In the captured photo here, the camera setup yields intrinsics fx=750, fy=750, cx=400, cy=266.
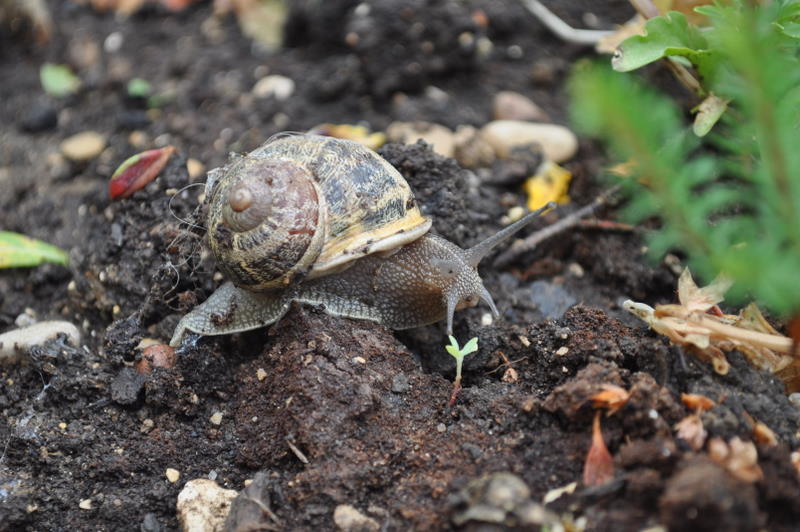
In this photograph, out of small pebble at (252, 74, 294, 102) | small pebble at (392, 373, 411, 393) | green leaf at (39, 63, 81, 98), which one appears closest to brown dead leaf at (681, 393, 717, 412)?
small pebble at (392, 373, 411, 393)

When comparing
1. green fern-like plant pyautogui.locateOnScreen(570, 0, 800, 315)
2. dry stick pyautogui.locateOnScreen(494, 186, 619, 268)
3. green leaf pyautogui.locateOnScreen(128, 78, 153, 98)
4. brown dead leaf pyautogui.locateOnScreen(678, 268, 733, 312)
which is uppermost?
green fern-like plant pyautogui.locateOnScreen(570, 0, 800, 315)

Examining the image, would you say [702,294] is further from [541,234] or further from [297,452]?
[297,452]

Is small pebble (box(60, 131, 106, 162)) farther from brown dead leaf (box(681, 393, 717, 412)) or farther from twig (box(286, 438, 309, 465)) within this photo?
brown dead leaf (box(681, 393, 717, 412))

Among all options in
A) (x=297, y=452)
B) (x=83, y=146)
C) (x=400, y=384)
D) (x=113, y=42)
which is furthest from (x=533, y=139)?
(x=113, y=42)

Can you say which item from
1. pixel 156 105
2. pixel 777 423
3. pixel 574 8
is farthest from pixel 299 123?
pixel 777 423

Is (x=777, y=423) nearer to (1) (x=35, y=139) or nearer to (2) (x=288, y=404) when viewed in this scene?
(2) (x=288, y=404)

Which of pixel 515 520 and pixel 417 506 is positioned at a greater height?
pixel 515 520
